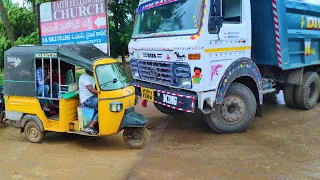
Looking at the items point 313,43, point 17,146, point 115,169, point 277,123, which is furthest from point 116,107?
point 313,43

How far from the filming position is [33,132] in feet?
17.4

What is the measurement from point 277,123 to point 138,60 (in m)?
3.16

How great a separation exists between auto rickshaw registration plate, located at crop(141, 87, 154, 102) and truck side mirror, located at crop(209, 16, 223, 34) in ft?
5.22

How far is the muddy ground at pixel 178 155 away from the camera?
13.3 ft

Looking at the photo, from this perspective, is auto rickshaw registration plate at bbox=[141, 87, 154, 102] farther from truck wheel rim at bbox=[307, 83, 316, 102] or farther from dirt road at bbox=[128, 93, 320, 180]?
truck wheel rim at bbox=[307, 83, 316, 102]

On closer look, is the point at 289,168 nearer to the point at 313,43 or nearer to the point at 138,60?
the point at 138,60

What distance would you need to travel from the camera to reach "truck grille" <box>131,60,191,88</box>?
5.09m

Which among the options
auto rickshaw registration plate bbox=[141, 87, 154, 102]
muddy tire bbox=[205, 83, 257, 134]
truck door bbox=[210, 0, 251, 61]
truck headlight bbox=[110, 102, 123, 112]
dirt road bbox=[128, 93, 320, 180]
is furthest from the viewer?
auto rickshaw registration plate bbox=[141, 87, 154, 102]

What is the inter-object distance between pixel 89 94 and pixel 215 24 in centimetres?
229

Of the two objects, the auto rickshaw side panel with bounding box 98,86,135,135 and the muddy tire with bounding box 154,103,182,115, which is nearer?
the auto rickshaw side panel with bounding box 98,86,135,135

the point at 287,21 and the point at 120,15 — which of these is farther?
the point at 120,15

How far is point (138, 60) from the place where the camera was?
6.12 meters

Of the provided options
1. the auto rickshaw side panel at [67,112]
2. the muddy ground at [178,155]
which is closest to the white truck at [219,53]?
the muddy ground at [178,155]

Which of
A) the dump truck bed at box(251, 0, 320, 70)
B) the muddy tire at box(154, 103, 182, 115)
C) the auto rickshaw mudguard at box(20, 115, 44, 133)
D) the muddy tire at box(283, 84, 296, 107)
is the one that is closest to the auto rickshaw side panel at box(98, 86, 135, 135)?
the auto rickshaw mudguard at box(20, 115, 44, 133)
